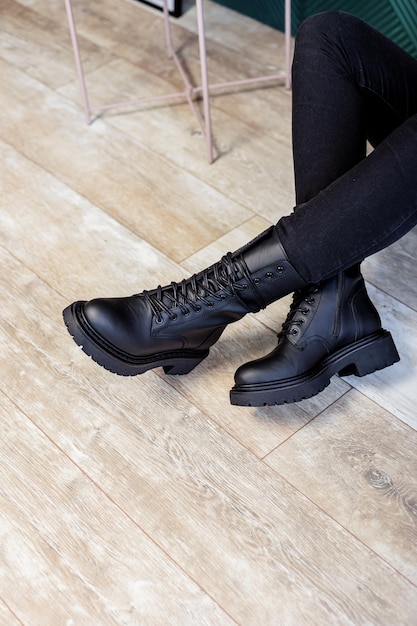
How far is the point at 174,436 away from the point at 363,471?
1.04ft

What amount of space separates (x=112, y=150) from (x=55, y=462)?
0.96 m

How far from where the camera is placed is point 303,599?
3.62ft

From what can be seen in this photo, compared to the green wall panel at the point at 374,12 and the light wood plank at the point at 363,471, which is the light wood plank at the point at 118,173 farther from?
the green wall panel at the point at 374,12

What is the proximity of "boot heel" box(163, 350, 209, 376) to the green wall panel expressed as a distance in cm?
126

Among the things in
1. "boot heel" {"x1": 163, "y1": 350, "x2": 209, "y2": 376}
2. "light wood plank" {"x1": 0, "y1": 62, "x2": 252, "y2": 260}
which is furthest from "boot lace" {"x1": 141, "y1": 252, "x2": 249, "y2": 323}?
"light wood plank" {"x1": 0, "y1": 62, "x2": 252, "y2": 260}

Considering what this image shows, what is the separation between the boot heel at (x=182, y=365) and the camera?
Result: 53.9 inches

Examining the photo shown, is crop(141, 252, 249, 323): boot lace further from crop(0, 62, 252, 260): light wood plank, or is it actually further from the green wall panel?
the green wall panel

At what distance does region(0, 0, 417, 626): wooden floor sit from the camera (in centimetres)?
112

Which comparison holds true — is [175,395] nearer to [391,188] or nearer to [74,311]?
[74,311]

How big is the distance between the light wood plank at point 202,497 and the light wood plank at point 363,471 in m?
0.03

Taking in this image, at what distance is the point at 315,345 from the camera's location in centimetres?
131

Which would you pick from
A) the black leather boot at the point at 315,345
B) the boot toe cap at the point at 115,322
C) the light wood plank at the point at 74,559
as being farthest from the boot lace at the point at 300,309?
the light wood plank at the point at 74,559

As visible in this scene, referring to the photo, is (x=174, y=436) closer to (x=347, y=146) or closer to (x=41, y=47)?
(x=347, y=146)

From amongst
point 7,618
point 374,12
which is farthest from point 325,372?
point 374,12
